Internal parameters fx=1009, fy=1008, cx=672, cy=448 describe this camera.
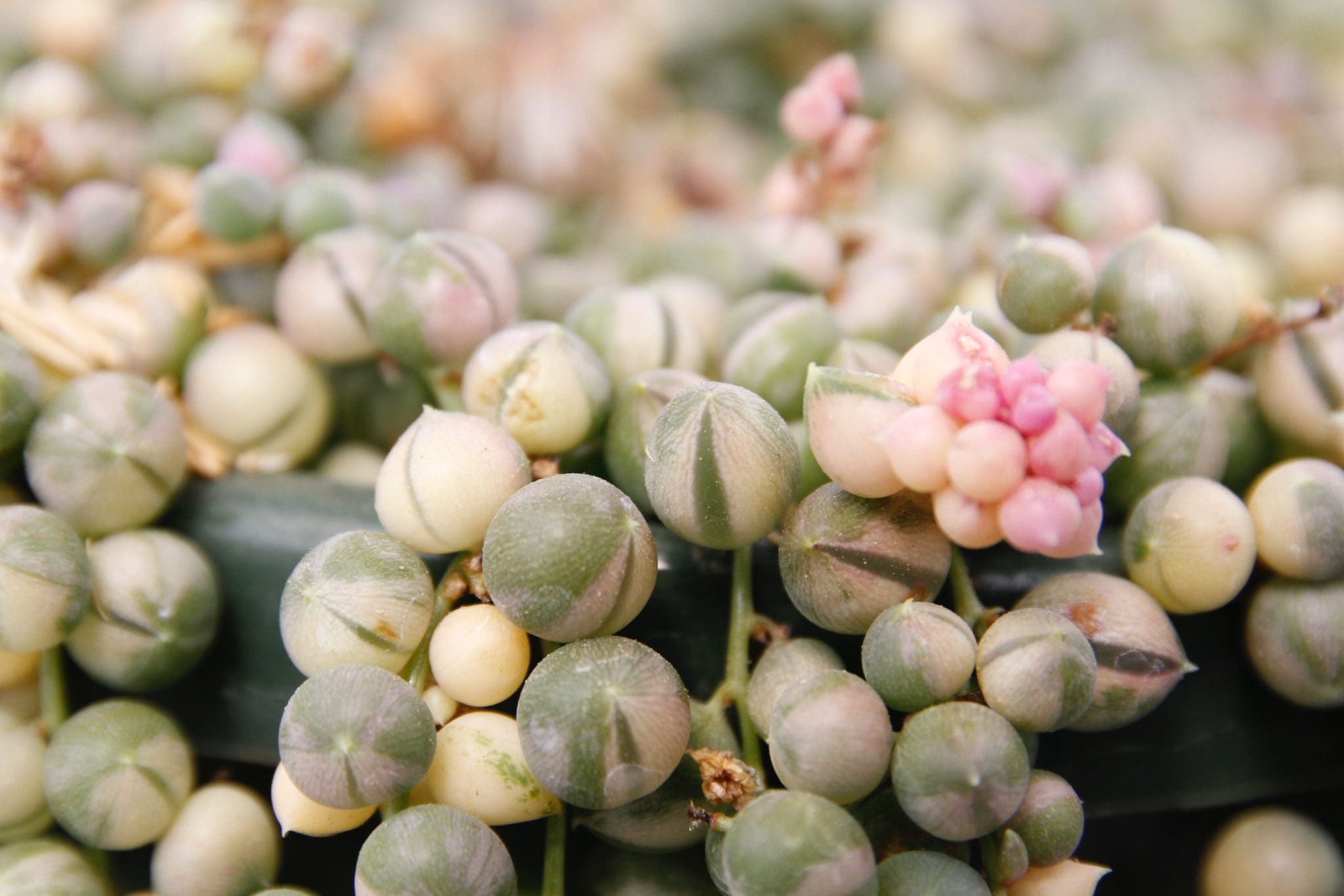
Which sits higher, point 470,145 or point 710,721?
point 470,145

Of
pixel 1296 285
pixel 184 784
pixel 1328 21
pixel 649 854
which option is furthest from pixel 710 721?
pixel 1328 21

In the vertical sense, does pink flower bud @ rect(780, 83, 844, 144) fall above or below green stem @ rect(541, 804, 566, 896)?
above

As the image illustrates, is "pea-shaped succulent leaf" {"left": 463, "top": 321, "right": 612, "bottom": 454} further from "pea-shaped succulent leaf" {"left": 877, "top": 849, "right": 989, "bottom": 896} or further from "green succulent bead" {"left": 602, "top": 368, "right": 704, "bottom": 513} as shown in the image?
"pea-shaped succulent leaf" {"left": 877, "top": 849, "right": 989, "bottom": 896}

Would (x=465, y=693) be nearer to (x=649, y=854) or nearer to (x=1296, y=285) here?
(x=649, y=854)

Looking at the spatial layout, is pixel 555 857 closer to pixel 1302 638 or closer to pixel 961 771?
pixel 961 771

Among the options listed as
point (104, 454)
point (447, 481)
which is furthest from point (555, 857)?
point (104, 454)

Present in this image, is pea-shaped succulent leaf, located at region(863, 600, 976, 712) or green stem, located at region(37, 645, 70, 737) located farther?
green stem, located at region(37, 645, 70, 737)

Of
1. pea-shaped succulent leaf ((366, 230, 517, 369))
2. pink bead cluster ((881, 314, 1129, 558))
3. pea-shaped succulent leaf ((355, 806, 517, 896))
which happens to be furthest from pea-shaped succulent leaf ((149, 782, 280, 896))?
pink bead cluster ((881, 314, 1129, 558))
